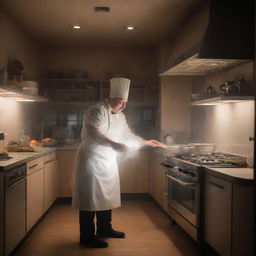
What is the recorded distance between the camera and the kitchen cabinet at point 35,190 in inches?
123

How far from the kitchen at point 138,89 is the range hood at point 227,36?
21 mm

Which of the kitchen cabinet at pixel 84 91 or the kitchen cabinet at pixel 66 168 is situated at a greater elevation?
the kitchen cabinet at pixel 84 91

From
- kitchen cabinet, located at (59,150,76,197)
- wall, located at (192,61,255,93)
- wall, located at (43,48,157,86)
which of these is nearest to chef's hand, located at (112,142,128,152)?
wall, located at (192,61,255,93)

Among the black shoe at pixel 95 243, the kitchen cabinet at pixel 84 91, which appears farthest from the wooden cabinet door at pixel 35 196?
the kitchen cabinet at pixel 84 91

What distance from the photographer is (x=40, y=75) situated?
5.43 metres

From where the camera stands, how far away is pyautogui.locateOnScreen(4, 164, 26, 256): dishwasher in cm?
247

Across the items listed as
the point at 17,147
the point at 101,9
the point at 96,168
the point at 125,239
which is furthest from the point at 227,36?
the point at 17,147

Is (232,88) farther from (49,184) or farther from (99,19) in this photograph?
(49,184)

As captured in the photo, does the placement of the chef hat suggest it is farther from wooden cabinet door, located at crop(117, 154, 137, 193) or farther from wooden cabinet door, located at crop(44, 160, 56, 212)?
wooden cabinet door, located at crop(117, 154, 137, 193)

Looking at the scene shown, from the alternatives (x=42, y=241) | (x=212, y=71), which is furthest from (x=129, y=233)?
(x=212, y=71)

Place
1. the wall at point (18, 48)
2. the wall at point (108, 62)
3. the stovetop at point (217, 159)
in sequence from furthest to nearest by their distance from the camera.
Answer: the wall at point (108, 62) → the wall at point (18, 48) → the stovetop at point (217, 159)

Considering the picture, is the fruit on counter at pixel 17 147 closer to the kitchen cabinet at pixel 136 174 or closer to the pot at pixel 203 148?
the kitchen cabinet at pixel 136 174

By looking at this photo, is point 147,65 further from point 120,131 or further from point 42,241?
point 42,241

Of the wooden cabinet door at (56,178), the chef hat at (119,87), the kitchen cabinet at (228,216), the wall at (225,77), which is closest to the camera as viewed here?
the kitchen cabinet at (228,216)
